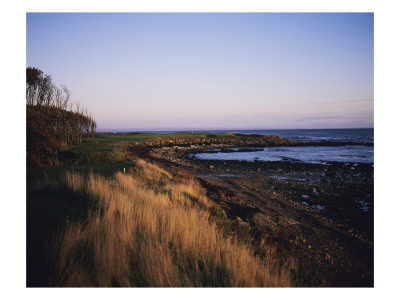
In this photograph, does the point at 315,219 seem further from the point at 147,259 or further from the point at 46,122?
the point at 46,122

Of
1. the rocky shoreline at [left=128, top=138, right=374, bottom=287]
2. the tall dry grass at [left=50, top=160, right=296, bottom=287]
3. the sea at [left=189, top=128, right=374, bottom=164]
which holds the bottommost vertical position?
the rocky shoreline at [left=128, top=138, right=374, bottom=287]

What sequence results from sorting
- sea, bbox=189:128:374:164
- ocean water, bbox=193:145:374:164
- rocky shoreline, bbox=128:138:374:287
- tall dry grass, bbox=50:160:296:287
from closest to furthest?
tall dry grass, bbox=50:160:296:287, rocky shoreline, bbox=128:138:374:287, ocean water, bbox=193:145:374:164, sea, bbox=189:128:374:164

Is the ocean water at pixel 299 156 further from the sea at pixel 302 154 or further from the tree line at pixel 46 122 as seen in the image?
the tree line at pixel 46 122

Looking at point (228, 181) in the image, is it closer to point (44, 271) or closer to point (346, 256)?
point (346, 256)

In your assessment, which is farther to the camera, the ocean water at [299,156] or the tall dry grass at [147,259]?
the ocean water at [299,156]

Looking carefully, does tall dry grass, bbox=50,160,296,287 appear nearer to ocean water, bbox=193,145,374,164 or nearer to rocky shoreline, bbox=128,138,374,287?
rocky shoreline, bbox=128,138,374,287

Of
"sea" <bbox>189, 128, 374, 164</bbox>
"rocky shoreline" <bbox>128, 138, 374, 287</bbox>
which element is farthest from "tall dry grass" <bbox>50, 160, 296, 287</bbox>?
"sea" <bbox>189, 128, 374, 164</bbox>

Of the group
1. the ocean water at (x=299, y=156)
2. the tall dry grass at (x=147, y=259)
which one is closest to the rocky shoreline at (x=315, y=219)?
the tall dry grass at (x=147, y=259)

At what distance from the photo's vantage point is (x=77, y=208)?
4.34 meters

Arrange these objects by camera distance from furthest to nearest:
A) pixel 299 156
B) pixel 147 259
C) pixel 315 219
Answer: pixel 299 156
pixel 315 219
pixel 147 259

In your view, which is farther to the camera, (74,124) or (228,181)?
(74,124)

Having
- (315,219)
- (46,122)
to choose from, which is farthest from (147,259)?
(46,122)
